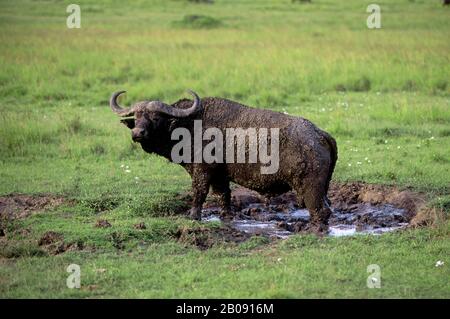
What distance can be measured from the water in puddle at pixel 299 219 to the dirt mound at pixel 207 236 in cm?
36

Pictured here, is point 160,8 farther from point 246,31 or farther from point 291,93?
point 291,93

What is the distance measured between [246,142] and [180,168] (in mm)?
2801

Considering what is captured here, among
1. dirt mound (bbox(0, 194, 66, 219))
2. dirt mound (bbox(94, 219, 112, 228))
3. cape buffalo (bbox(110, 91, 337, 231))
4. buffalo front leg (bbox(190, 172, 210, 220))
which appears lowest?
dirt mound (bbox(0, 194, 66, 219))

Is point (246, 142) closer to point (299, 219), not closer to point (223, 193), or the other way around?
point (223, 193)

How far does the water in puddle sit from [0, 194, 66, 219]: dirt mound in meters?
1.83

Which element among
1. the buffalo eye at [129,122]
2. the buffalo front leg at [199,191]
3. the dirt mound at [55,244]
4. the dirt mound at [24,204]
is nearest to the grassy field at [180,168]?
the dirt mound at [55,244]

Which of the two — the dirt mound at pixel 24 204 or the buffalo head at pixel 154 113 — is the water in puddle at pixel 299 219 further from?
the dirt mound at pixel 24 204

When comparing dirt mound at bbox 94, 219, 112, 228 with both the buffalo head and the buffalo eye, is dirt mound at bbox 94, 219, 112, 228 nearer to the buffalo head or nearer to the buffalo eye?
the buffalo head

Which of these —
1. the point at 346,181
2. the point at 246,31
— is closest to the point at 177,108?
the point at 346,181

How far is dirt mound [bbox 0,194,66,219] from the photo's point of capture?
9.62m

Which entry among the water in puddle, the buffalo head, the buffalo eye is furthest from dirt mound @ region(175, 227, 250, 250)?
the buffalo eye

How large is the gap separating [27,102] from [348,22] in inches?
558

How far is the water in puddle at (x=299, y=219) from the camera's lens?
9242 mm

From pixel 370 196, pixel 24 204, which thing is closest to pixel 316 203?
pixel 370 196
